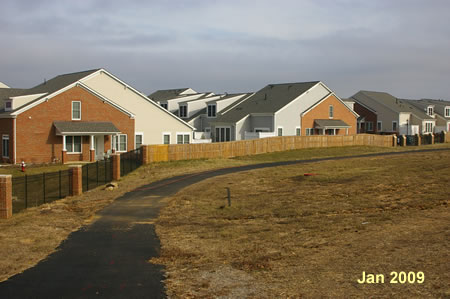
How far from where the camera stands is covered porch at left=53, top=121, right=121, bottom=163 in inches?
1774

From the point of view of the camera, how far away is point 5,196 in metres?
20.2

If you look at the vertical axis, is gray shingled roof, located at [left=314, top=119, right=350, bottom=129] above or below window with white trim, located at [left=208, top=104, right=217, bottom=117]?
below

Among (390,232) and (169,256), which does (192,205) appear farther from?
(390,232)

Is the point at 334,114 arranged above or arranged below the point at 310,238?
above

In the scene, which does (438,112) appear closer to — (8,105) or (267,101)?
(267,101)

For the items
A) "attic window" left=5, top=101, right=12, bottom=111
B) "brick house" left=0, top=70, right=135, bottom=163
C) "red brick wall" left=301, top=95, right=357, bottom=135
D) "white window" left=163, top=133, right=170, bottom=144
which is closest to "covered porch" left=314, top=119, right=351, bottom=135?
"red brick wall" left=301, top=95, right=357, bottom=135

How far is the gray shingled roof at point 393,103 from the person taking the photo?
3356 inches

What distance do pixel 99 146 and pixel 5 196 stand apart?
28779 mm

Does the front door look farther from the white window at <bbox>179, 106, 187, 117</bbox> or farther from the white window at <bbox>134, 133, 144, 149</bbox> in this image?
the white window at <bbox>179, 106, 187, 117</bbox>

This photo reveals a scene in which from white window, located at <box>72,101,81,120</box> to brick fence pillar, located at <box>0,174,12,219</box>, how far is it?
91.6ft

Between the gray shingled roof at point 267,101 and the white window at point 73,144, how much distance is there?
907 inches

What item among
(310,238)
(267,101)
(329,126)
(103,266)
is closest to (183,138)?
(267,101)

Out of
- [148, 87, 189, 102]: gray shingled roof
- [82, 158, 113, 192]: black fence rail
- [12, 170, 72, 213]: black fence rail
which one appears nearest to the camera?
[12, 170, 72, 213]: black fence rail

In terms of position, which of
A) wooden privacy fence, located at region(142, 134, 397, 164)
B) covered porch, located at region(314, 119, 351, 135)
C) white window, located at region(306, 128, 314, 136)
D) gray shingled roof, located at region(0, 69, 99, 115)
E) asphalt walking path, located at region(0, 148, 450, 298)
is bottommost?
asphalt walking path, located at region(0, 148, 450, 298)
